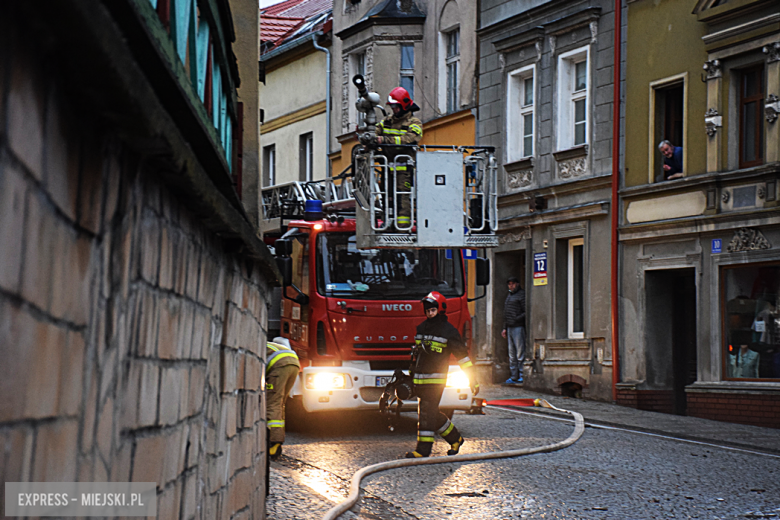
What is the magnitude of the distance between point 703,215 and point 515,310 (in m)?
5.28

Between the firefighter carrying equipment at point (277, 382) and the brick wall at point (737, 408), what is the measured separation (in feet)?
31.0

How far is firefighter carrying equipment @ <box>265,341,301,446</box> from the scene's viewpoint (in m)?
8.72

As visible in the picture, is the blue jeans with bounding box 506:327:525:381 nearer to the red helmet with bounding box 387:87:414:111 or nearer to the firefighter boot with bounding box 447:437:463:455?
the red helmet with bounding box 387:87:414:111

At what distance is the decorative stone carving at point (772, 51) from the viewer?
16203mm

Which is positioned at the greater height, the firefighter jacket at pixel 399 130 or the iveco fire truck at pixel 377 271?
the firefighter jacket at pixel 399 130

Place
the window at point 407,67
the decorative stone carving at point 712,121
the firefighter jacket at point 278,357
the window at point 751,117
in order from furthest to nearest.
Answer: the window at point 407,67 < the decorative stone carving at point 712,121 < the window at point 751,117 < the firefighter jacket at point 278,357

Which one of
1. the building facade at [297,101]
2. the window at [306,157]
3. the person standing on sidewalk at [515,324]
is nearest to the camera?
the person standing on sidewalk at [515,324]

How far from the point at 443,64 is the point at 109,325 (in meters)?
24.3

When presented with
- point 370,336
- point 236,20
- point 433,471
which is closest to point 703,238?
point 370,336

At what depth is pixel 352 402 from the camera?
1268 centimetres

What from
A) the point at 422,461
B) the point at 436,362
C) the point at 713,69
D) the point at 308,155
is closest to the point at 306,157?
the point at 308,155

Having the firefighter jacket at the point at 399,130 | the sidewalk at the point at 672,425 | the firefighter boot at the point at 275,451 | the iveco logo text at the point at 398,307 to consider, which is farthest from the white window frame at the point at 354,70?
the firefighter boot at the point at 275,451

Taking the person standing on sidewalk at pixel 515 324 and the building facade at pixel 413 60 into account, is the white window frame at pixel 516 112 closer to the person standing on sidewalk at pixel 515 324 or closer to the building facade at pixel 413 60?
the building facade at pixel 413 60

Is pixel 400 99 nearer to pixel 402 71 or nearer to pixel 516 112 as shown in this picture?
pixel 516 112
